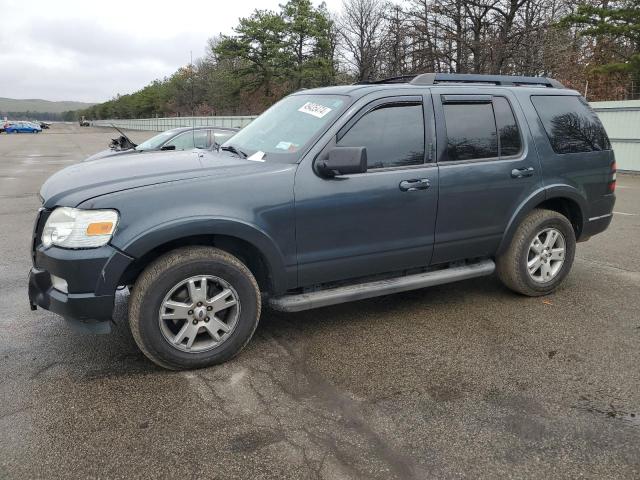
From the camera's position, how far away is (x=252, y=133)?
4582 mm

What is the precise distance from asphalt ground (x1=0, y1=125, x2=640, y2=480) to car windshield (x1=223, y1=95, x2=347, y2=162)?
1.40 meters

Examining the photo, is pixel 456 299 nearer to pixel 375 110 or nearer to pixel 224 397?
pixel 375 110

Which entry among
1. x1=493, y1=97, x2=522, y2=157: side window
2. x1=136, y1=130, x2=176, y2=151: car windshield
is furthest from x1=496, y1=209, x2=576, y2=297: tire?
x1=136, y1=130, x2=176, y2=151: car windshield

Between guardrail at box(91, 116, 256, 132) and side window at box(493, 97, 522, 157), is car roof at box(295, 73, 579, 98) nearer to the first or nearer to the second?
side window at box(493, 97, 522, 157)

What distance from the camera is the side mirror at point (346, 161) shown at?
11.8 ft

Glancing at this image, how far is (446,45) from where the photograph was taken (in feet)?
112

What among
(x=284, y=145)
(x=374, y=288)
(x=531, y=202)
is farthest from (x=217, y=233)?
(x=531, y=202)

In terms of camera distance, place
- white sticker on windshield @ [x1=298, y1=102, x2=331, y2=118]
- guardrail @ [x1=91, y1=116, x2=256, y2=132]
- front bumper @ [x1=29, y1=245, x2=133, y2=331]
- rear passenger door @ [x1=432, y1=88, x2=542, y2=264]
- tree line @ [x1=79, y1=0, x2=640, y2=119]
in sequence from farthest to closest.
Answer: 1. guardrail @ [x1=91, y1=116, x2=256, y2=132]
2. tree line @ [x1=79, y1=0, x2=640, y2=119]
3. rear passenger door @ [x1=432, y1=88, x2=542, y2=264]
4. white sticker on windshield @ [x1=298, y1=102, x2=331, y2=118]
5. front bumper @ [x1=29, y1=245, x2=133, y2=331]

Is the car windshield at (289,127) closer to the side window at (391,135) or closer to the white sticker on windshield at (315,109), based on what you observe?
the white sticker on windshield at (315,109)

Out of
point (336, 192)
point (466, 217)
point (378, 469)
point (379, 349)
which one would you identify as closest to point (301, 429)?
point (378, 469)

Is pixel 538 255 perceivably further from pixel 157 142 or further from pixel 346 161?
pixel 157 142

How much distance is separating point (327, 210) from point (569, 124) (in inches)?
106

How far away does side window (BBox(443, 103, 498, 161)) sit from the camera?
14.3 feet

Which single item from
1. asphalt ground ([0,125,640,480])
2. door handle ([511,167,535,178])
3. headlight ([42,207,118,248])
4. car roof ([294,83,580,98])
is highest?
car roof ([294,83,580,98])
